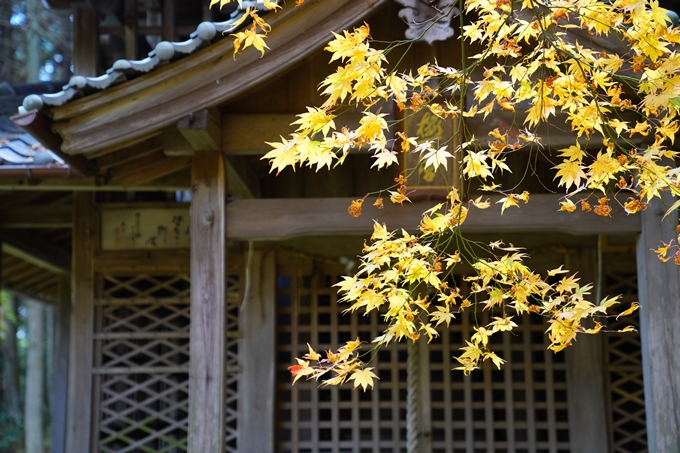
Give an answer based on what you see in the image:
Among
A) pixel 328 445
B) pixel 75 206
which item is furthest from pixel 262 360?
pixel 75 206

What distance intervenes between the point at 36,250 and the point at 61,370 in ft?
5.35

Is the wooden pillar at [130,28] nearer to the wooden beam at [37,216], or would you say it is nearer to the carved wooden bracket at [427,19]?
the wooden beam at [37,216]

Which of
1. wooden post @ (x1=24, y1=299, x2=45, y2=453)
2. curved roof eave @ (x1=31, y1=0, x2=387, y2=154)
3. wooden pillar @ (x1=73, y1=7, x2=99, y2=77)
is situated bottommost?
wooden post @ (x1=24, y1=299, x2=45, y2=453)

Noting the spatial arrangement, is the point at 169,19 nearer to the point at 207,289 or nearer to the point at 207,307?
the point at 207,289

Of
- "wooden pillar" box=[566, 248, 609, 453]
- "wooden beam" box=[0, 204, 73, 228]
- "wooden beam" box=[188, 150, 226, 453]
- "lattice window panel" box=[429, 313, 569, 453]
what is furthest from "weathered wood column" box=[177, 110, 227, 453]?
"wooden pillar" box=[566, 248, 609, 453]

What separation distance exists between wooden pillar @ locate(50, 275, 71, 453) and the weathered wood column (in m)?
3.81

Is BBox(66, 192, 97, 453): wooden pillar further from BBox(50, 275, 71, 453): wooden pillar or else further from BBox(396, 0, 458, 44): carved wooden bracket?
BBox(396, 0, 458, 44): carved wooden bracket

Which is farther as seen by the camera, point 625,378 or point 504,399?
point 504,399

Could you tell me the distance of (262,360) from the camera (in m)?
6.55

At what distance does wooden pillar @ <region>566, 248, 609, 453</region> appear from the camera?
636 cm

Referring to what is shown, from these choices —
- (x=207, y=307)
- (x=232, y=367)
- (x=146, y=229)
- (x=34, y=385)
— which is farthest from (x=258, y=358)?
(x=34, y=385)

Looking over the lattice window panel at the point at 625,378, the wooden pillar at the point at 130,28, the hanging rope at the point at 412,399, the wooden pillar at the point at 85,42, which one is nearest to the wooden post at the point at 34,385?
the wooden pillar at the point at 85,42

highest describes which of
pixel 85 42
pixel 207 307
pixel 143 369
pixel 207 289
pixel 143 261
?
pixel 85 42

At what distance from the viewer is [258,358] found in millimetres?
6543
